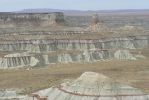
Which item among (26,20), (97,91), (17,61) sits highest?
(97,91)

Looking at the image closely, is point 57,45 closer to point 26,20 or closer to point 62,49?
point 62,49

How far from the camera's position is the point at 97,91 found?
41.9m

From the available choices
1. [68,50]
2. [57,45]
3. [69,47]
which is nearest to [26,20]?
[69,47]

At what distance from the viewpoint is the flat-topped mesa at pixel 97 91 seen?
41.5 meters

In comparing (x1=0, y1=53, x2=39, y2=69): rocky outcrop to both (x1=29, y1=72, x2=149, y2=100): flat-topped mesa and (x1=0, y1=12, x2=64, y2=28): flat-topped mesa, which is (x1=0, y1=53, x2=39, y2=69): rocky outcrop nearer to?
(x1=29, y1=72, x2=149, y2=100): flat-topped mesa

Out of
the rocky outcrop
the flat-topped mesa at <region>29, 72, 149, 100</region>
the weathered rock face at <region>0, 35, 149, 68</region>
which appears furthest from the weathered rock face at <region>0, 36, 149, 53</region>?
the flat-topped mesa at <region>29, 72, 149, 100</region>

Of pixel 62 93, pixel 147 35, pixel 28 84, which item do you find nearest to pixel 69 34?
pixel 147 35

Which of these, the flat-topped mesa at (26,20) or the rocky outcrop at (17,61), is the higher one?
the flat-topped mesa at (26,20)

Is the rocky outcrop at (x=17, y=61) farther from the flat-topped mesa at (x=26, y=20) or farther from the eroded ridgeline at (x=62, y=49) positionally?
the flat-topped mesa at (x=26, y=20)

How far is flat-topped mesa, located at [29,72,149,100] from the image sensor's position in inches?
1634

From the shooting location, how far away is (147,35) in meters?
122

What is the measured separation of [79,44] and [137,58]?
1359 centimetres

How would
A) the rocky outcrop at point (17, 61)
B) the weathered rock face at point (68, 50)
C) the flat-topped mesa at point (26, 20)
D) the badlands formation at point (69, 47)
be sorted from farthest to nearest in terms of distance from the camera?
the flat-topped mesa at point (26, 20) → the badlands formation at point (69, 47) → the weathered rock face at point (68, 50) → the rocky outcrop at point (17, 61)

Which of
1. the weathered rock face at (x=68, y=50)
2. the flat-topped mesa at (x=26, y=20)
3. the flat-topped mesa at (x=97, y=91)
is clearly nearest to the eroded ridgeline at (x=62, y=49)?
the weathered rock face at (x=68, y=50)
